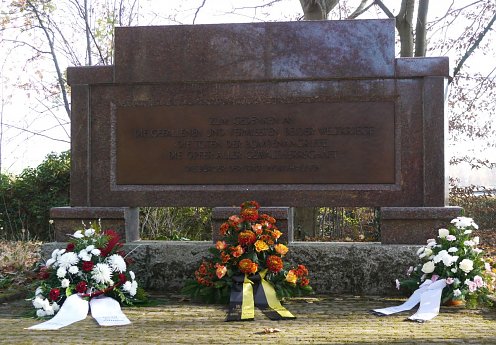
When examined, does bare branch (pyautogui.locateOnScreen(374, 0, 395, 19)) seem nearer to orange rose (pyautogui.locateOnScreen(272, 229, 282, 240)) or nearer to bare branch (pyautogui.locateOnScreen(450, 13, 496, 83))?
bare branch (pyautogui.locateOnScreen(450, 13, 496, 83))

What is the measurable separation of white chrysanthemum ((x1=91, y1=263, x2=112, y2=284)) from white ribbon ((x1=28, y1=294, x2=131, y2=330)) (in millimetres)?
174

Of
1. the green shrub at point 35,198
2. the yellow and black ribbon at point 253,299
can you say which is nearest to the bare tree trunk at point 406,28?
the green shrub at point 35,198

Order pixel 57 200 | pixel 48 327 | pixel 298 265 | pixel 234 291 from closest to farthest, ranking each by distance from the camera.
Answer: pixel 48 327
pixel 234 291
pixel 298 265
pixel 57 200

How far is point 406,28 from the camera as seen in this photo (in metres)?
13.6

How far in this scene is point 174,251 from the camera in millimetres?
7285

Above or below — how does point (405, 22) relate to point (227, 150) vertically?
above

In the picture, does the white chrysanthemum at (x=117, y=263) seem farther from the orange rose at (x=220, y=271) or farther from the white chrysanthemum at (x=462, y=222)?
the white chrysanthemum at (x=462, y=222)

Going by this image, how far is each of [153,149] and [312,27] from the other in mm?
2353

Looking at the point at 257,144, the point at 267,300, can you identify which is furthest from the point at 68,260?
the point at 257,144

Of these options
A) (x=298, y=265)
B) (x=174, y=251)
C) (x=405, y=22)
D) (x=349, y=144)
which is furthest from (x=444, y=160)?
(x=405, y=22)

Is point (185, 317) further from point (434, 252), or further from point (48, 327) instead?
point (434, 252)

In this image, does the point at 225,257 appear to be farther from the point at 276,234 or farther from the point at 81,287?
the point at 81,287

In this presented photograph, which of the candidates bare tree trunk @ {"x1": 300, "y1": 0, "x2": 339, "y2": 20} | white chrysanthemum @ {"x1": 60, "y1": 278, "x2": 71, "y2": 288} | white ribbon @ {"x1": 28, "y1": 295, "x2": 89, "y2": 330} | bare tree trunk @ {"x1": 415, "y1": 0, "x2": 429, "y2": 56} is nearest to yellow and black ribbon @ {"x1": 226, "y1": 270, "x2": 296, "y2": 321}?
white ribbon @ {"x1": 28, "y1": 295, "x2": 89, "y2": 330}

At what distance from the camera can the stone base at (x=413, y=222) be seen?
702cm
